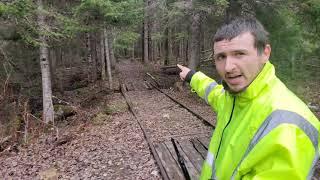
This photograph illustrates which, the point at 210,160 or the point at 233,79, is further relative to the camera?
the point at 210,160

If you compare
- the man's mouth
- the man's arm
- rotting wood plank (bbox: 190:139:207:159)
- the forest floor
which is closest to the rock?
the forest floor

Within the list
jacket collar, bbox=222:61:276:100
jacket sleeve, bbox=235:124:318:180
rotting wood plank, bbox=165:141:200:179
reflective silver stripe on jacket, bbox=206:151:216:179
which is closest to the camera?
jacket sleeve, bbox=235:124:318:180

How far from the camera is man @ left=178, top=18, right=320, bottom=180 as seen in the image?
4.85ft

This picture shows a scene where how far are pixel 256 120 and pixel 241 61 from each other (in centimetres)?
34

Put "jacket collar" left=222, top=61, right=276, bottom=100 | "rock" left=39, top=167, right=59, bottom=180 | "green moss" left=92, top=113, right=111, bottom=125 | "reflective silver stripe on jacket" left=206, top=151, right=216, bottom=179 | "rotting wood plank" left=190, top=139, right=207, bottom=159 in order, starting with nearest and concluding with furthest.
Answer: "jacket collar" left=222, top=61, right=276, bottom=100 → "reflective silver stripe on jacket" left=206, top=151, right=216, bottom=179 → "rock" left=39, top=167, right=59, bottom=180 → "rotting wood plank" left=190, top=139, right=207, bottom=159 → "green moss" left=92, top=113, right=111, bottom=125

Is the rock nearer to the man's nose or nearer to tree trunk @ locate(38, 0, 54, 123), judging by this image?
tree trunk @ locate(38, 0, 54, 123)

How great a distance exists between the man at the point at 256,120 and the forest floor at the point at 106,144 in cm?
475

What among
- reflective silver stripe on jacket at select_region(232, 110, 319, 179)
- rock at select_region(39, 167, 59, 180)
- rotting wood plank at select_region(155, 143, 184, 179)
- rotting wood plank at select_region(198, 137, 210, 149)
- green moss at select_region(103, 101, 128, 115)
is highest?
reflective silver stripe on jacket at select_region(232, 110, 319, 179)

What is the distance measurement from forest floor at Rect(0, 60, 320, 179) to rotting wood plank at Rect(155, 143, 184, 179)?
0.22 meters

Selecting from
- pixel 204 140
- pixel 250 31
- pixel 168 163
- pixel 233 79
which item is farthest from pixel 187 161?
pixel 250 31

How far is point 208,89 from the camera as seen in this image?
2803mm

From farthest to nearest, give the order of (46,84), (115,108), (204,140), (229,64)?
(115,108), (46,84), (204,140), (229,64)

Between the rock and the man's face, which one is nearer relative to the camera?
the man's face

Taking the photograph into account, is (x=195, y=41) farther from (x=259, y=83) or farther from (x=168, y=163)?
(x=259, y=83)
